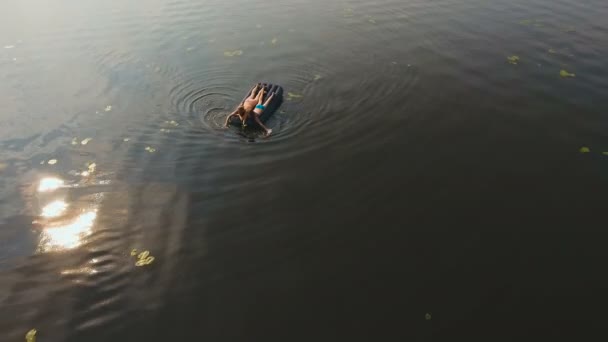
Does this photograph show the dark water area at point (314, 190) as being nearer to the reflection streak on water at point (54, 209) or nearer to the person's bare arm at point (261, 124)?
the reflection streak on water at point (54, 209)

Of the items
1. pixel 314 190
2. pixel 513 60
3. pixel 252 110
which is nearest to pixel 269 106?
pixel 252 110

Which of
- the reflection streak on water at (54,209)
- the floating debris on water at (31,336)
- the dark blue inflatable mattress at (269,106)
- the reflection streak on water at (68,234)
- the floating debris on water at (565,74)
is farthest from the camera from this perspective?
the floating debris on water at (565,74)

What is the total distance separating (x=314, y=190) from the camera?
34.8ft

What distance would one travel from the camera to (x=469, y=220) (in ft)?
31.3

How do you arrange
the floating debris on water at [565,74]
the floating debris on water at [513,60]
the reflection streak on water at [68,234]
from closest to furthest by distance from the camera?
1. the reflection streak on water at [68,234]
2. the floating debris on water at [565,74]
3. the floating debris on water at [513,60]

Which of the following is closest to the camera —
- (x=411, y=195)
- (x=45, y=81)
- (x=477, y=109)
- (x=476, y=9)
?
(x=411, y=195)

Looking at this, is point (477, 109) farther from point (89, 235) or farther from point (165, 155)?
point (89, 235)

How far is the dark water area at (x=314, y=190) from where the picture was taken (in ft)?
25.7

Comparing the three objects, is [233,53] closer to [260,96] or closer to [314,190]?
[260,96]

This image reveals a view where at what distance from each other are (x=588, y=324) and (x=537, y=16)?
18469 millimetres

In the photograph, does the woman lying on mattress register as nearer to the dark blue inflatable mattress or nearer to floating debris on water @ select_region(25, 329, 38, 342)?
the dark blue inflatable mattress

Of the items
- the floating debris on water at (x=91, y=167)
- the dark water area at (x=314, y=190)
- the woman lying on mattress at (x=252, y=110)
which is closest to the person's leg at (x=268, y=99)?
the woman lying on mattress at (x=252, y=110)

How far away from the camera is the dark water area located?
7820 mm

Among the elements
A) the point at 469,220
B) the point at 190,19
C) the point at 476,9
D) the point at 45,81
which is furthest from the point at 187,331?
the point at 476,9
